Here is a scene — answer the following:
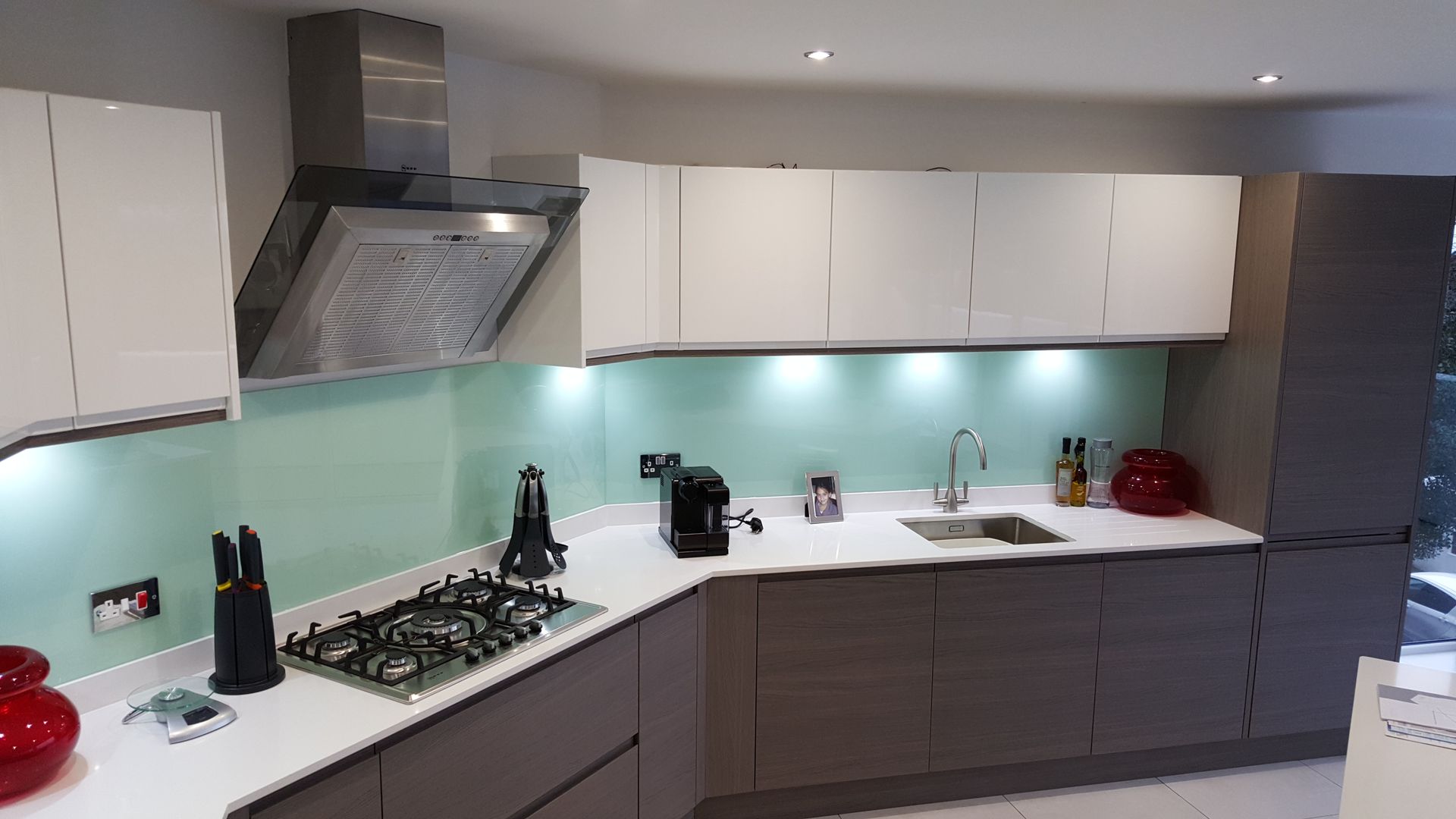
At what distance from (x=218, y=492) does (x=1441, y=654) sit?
504cm

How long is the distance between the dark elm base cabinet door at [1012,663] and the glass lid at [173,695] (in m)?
2.17

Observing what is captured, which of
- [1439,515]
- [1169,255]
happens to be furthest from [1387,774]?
[1439,515]

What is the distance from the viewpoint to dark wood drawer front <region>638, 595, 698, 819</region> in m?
2.78

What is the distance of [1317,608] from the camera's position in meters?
3.52

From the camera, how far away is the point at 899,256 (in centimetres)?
326

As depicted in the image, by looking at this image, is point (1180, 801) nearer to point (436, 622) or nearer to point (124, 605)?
point (436, 622)

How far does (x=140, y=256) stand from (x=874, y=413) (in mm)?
2610

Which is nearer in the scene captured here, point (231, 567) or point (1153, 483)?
point (231, 567)

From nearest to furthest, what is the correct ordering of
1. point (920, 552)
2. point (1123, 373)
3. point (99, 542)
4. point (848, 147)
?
1. point (99, 542)
2. point (920, 552)
3. point (848, 147)
4. point (1123, 373)

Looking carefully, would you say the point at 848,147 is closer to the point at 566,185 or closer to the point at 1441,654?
the point at 566,185

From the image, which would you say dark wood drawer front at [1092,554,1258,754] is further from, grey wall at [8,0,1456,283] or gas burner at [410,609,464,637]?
gas burner at [410,609,464,637]

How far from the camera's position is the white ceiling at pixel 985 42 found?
219 cm

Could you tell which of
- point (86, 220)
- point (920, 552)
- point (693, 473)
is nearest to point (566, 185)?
point (693, 473)

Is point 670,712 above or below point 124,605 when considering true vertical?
below
